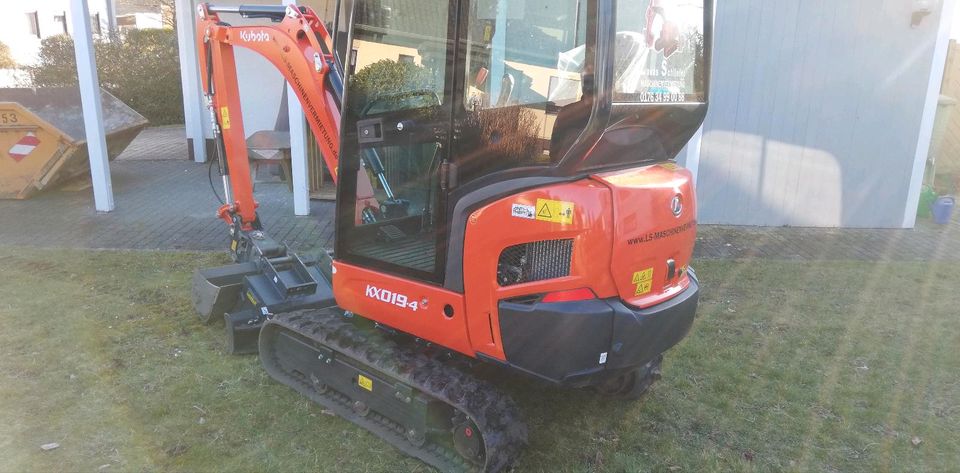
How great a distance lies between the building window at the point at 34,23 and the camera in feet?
70.3

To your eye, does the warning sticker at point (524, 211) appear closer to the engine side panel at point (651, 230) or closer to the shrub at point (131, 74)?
the engine side panel at point (651, 230)

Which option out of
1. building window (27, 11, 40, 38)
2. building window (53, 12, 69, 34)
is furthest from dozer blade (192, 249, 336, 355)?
building window (53, 12, 69, 34)

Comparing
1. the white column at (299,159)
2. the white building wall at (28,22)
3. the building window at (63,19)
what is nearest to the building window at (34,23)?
A: the white building wall at (28,22)

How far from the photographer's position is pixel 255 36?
4.12 metres

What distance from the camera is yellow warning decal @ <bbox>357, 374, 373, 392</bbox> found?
337 centimetres

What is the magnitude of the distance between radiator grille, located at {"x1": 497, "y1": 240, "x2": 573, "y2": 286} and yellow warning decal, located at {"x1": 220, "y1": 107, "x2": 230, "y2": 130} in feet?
9.22

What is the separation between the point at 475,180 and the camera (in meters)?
2.86

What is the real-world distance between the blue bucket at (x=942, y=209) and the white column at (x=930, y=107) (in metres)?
0.58

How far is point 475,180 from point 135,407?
91.8 inches

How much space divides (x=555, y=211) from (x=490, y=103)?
558mm

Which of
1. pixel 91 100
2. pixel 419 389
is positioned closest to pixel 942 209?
pixel 419 389

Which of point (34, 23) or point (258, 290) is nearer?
point (258, 290)

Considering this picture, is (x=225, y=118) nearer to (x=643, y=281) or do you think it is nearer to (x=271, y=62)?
(x=271, y=62)

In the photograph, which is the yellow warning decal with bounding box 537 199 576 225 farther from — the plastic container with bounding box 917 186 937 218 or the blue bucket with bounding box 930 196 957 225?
the plastic container with bounding box 917 186 937 218
